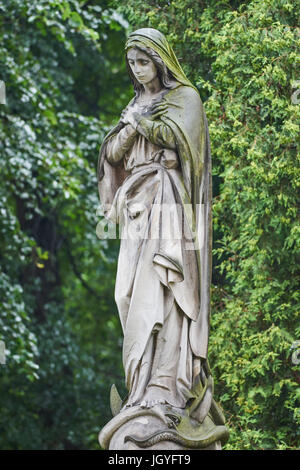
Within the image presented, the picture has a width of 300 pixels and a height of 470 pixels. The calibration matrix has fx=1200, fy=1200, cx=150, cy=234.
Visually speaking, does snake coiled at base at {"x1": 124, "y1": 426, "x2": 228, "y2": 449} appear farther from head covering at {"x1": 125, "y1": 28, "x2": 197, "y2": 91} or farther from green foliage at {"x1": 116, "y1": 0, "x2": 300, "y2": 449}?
green foliage at {"x1": 116, "y1": 0, "x2": 300, "y2": 449}

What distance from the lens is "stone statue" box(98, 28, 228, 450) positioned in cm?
755

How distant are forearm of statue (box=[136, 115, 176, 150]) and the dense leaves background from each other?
4.65 m

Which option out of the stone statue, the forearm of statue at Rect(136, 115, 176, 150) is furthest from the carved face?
the forearm of statue at Rect(136, 115, 176, 150)

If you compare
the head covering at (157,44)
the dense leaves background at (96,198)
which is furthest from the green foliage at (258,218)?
the head covering at (157,44)

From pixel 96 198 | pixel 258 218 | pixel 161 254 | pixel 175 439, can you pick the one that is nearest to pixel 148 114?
pixel 161 254

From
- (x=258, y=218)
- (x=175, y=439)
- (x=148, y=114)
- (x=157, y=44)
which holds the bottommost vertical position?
(x=175, y=439)

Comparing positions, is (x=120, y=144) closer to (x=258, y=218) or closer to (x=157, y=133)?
(x=157, y=133)

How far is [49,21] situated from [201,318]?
28.1ft

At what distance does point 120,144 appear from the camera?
26.9 ft

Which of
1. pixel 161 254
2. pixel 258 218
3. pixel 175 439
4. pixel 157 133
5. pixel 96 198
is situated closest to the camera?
pixel 175 439

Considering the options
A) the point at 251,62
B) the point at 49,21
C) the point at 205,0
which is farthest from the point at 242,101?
the point at 49,21

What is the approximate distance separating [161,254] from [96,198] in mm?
10263

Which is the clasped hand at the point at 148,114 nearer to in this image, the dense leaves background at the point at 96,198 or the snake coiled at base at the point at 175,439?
the snake coiled at base at the point at 175,439
